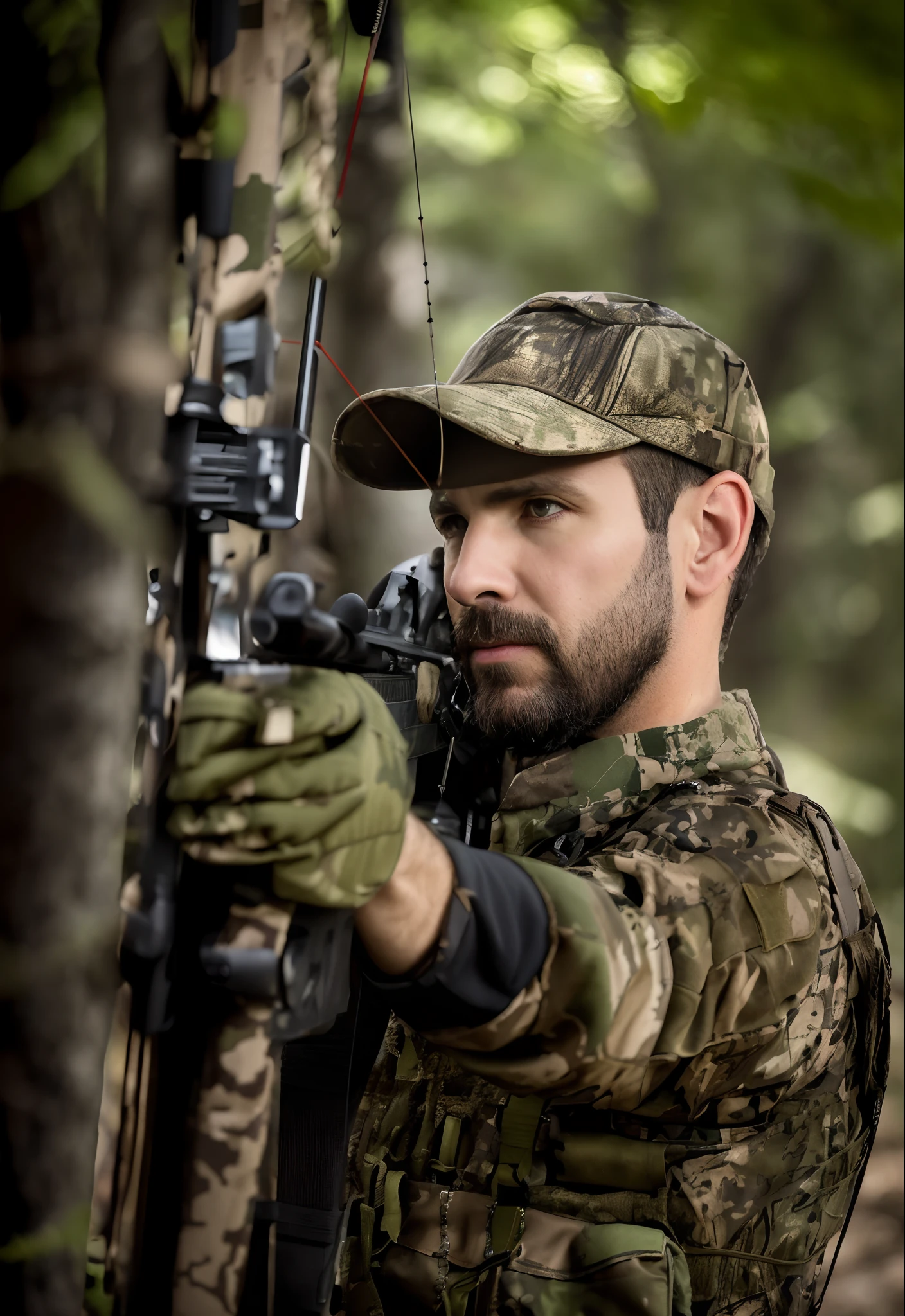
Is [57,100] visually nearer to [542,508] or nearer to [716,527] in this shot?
A: [542,508]

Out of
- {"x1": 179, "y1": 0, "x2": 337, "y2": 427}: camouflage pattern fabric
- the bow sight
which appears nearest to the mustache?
the bow sight

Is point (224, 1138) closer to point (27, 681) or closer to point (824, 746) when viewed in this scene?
point (27, 681)

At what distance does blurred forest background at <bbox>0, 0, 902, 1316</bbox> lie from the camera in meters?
1.08

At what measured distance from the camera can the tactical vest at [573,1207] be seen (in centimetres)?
166

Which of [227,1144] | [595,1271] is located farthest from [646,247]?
[227,1144]

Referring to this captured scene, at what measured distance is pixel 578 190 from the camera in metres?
6.30

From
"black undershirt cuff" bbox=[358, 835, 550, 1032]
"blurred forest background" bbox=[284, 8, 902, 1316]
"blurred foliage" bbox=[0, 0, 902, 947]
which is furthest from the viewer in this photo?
"blurred foliage" bbox=[0, 0, 902, 947]

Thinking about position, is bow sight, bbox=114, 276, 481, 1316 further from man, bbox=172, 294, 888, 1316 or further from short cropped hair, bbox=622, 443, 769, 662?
short cropped hair, bbox=622, 443, 769, 662

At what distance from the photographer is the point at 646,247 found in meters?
6.44

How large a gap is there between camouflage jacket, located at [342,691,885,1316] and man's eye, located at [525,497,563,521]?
0.42 m

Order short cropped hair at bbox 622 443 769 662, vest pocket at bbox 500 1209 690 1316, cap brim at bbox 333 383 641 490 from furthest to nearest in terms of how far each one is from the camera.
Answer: short cropped hair at bbox 622 443 769 662 < cap brim at bbox 333 383 641 490 < vest pocket at bbox 500 1209 690 1316

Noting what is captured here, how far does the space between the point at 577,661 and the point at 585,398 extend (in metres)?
0.48

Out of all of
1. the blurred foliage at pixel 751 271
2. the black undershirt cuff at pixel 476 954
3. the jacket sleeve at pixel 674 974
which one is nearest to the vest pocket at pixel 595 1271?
the jacket sleeve at pixel 674 974

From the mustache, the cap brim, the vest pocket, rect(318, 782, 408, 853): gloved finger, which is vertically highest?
the cap brim
